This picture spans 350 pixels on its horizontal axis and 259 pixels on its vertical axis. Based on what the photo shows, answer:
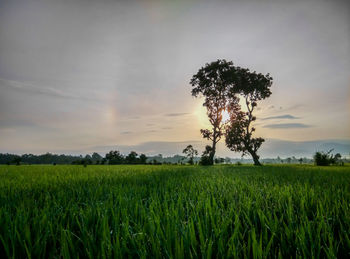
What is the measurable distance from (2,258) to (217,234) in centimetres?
125

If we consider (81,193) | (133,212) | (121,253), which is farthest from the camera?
(81,193)

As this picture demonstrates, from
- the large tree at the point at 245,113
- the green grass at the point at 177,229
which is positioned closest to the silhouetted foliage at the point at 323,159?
the large tree at the point at 245,113

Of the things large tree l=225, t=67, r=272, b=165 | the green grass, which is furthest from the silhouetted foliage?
the green grass

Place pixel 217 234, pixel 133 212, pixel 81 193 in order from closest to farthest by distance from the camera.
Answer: pixel 217 234 → pixel 133 212 → pixel 81 193

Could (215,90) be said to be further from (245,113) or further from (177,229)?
(177,229)

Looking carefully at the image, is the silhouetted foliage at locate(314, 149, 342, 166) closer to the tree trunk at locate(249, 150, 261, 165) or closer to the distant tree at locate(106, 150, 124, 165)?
the tree trunk at locate(249, 150, 261, 165)

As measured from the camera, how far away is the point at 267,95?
79.2 ft

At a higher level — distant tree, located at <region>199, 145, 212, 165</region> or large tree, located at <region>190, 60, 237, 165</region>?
large tree, located at <region>190, 60, 237, 165</region>

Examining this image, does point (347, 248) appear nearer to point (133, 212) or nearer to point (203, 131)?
point (133, 212)

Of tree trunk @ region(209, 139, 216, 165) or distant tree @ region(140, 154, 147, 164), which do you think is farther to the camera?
distant tree @ region(140, 154, 147, 164)

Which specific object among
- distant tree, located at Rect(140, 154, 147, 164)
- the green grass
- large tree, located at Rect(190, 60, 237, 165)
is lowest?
distant tree, located at Rect(140, 154, 147, 164)

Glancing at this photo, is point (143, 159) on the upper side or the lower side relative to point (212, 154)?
lower

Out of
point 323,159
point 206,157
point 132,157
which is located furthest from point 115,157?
point 323,159

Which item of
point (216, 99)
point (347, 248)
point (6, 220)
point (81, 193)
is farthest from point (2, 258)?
point (216, 99)
